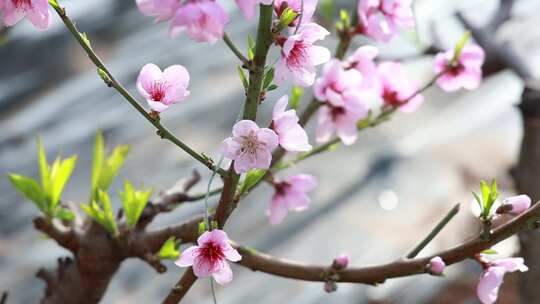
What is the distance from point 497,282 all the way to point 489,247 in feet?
0.10

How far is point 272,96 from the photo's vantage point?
233 cm

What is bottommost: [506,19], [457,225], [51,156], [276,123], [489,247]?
[457,225]

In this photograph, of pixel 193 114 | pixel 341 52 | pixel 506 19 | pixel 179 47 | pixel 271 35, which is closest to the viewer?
pixel 271 35

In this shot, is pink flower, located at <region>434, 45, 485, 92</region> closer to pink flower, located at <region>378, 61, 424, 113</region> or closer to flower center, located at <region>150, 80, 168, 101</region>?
pink flower, located at <region>378, 61, 424, 113</region>

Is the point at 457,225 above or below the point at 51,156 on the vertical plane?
below

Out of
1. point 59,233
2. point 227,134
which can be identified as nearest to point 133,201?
point 59,233

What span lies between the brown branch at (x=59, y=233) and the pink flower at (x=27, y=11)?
0.38 metres

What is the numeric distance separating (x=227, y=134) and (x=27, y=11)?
1.70 meters

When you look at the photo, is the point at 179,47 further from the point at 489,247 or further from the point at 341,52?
the point at 489,247

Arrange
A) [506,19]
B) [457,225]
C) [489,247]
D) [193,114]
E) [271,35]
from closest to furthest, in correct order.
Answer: [271,35] → [489,247] → [506,19] → [457,225] → [193,114]

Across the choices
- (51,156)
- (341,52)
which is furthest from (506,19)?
(51,156)

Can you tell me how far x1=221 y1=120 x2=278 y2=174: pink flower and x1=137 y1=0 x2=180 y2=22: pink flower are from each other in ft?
0.34

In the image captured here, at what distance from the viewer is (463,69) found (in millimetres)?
920

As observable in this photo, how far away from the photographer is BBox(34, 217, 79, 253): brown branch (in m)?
0.93
